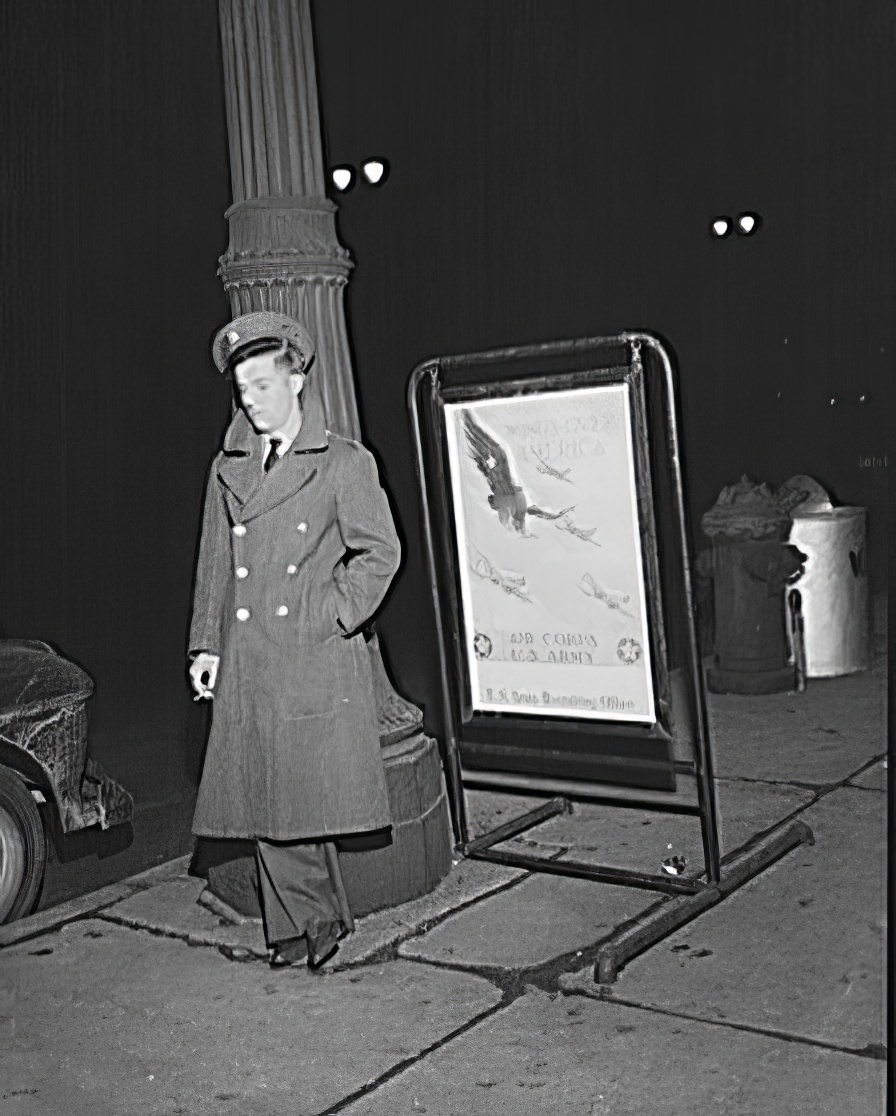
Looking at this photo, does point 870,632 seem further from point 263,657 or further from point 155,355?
point 155,355

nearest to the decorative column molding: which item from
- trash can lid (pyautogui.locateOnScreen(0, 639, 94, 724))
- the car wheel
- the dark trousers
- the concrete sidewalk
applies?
trash can lid (pyautogui.locateOnScreen(0, 639, 94, 724))

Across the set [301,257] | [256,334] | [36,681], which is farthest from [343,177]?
[36,681]

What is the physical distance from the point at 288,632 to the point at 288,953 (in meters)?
0.61

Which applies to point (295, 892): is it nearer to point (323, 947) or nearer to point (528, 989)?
point (323, 947)

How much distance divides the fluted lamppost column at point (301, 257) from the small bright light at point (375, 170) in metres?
0.09

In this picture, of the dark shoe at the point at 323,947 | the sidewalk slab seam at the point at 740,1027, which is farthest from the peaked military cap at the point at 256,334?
the sidewalk slab seam at the point at 740,1027

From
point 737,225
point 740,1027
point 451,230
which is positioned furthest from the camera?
point 451,230

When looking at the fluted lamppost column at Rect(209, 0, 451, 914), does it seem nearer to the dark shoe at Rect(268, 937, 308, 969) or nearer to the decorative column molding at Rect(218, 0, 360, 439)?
the decorative column molding at Rect(218, 0, 360, 439)

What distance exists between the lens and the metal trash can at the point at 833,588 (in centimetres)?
247

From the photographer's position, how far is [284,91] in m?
2.46

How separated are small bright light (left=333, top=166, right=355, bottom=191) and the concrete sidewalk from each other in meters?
1.26

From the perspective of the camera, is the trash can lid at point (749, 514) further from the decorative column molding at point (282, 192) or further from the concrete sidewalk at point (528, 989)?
the decorative column molding at point (282, 192)

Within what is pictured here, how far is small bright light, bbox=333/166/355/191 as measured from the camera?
2590 mm

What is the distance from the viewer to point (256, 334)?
2352 millimetres
